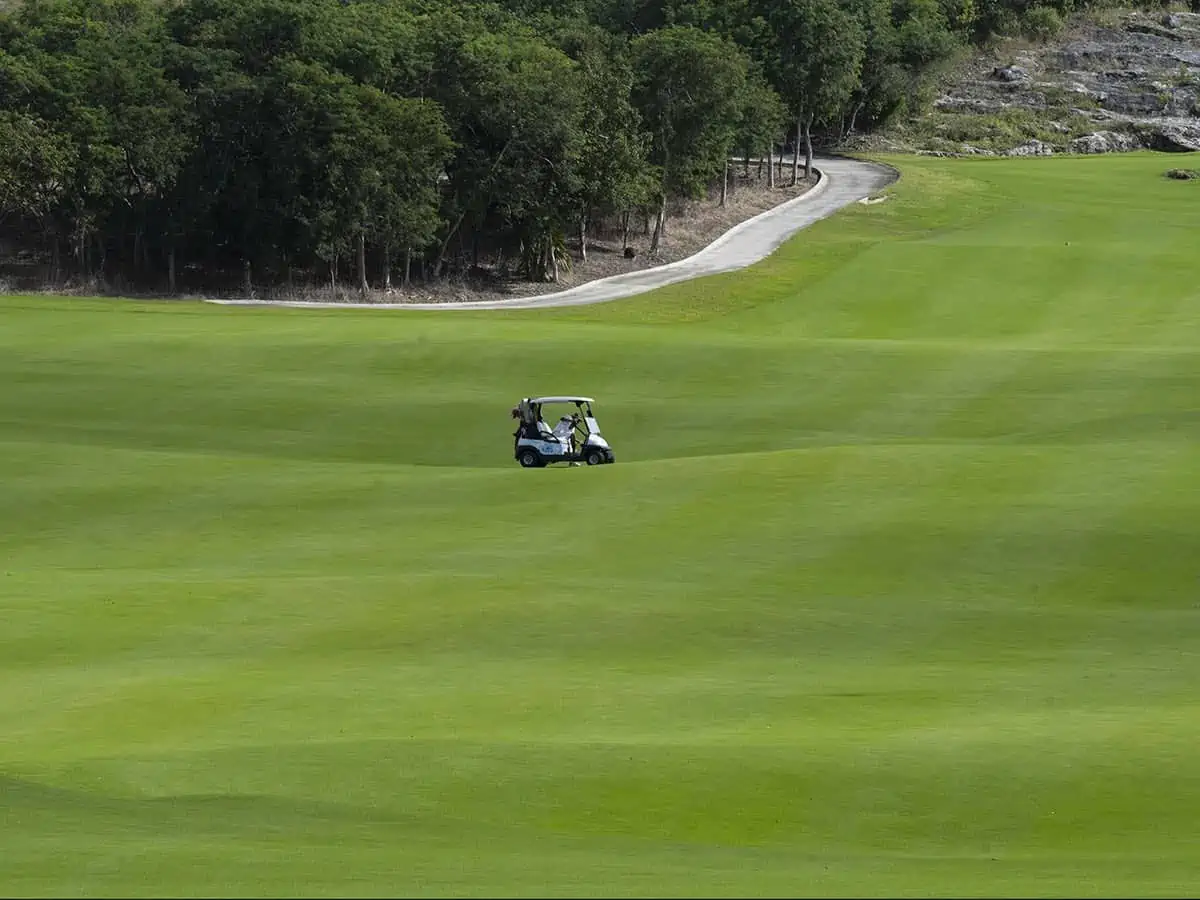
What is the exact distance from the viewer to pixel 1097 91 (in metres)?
124

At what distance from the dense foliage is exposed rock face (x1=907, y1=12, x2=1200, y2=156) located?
1492 inches

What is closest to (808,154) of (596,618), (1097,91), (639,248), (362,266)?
(639,248)

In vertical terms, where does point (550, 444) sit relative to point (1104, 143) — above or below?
below

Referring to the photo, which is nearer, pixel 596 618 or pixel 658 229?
pixel 596 618

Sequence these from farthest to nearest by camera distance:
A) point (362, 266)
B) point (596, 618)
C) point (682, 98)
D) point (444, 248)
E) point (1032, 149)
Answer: point (1032, 149) → point (682, 98) → point (444, 248) → point (362, 266) → point (596, 618)

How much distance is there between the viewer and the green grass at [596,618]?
55.7ft

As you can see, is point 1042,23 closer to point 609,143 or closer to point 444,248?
point 609,143

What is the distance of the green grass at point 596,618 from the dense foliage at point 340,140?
2202 centimetres

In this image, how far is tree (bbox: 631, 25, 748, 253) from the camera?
81562mm

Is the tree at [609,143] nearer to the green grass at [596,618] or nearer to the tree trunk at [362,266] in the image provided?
the tree trunk at [362,266]

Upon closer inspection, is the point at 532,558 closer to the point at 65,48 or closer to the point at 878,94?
the point at 65,48

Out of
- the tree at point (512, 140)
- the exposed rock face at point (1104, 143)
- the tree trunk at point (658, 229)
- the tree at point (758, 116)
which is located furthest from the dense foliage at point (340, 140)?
the exposed rock face at point (1104, 143)

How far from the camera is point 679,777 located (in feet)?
61.1

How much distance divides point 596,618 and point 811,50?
7542 centimetres
